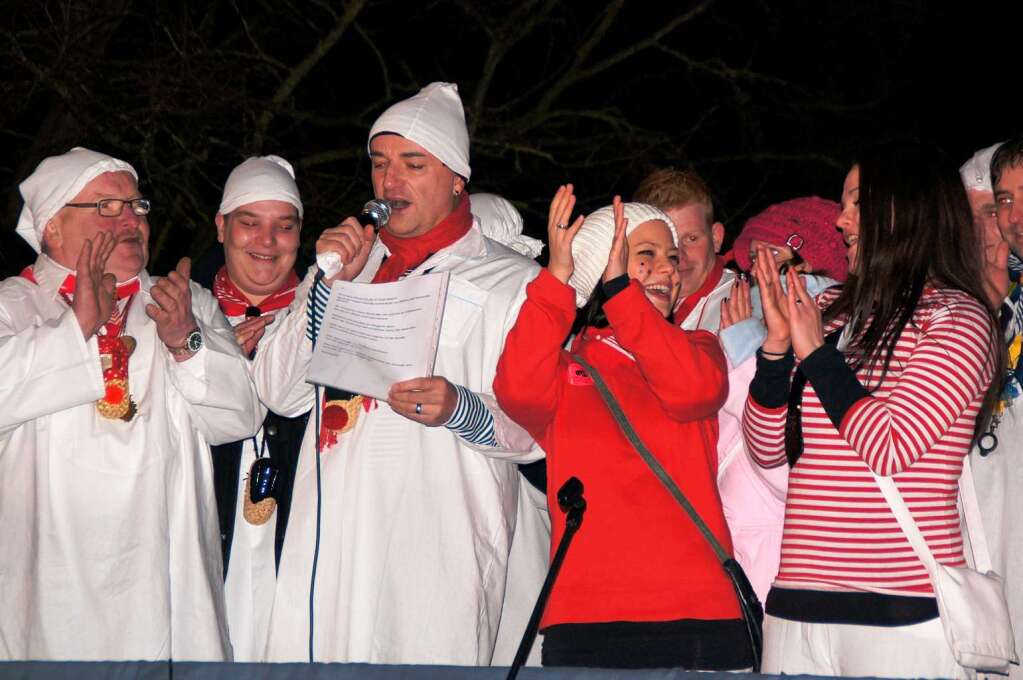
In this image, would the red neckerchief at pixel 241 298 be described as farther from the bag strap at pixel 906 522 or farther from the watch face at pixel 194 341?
the bag strap at pixel 906 522

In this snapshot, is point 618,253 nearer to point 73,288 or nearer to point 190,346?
point 190,346

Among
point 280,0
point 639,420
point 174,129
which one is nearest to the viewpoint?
point 639,420

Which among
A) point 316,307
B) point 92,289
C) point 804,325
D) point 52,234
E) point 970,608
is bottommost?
point 970,608

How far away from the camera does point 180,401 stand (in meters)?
4.37

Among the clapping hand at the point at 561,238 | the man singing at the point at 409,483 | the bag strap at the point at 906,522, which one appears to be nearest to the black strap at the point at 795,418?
the bag strap at the point at 906,522

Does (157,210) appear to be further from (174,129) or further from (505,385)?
(505,385)

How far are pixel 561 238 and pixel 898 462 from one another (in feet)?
3.66

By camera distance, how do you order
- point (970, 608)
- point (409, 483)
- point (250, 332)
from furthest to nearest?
point (250, 332), point (409, 483), point (970, 608)

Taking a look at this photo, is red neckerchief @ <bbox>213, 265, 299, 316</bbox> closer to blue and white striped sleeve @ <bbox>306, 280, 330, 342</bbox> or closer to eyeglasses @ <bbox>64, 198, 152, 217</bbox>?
eyeglasses @ <bbox>64, 198, 152, 217</bbox>

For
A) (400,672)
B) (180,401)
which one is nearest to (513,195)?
(180,401)

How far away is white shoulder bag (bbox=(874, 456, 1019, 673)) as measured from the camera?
3.01 metres

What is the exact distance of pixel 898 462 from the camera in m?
3.16

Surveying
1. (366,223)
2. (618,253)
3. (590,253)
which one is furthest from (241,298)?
(618,253)

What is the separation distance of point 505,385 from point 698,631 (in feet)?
2.79
